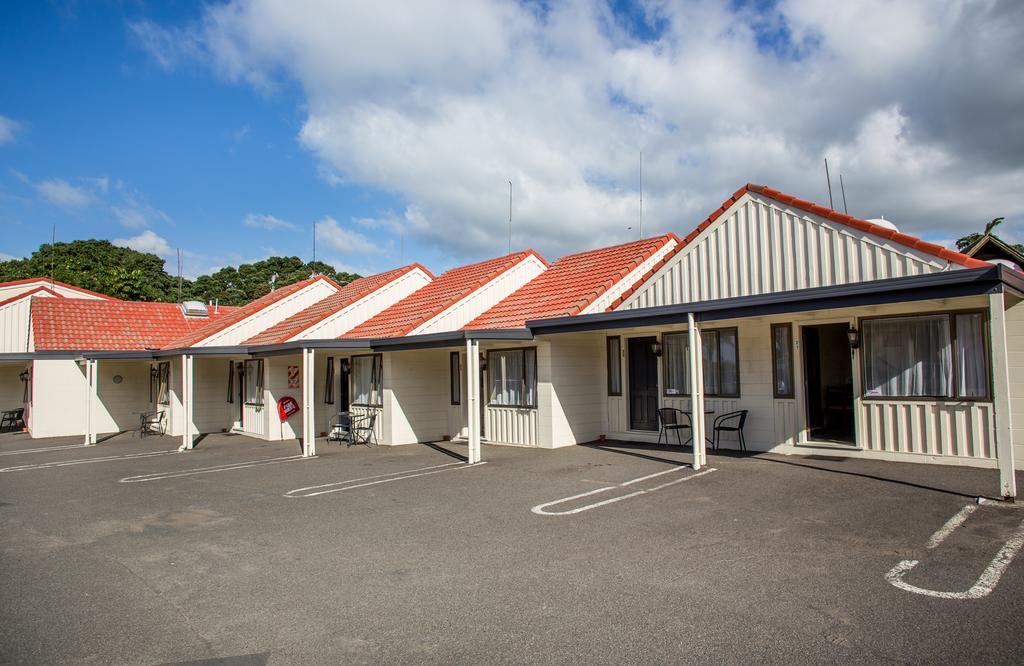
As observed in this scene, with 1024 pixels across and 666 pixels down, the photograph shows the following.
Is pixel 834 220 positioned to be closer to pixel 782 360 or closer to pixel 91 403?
pixel 782 360

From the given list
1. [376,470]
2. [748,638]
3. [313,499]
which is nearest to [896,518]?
[748,638]

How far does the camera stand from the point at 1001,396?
7066mm

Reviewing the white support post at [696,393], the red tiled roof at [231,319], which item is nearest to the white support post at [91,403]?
the red tiled roof at [231,319]

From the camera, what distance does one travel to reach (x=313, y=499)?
9.42 metres

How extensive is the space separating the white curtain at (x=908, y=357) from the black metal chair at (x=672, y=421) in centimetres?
328

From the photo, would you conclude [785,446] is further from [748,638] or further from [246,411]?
[246,411]

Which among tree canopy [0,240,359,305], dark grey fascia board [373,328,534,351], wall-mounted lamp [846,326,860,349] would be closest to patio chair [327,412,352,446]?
dark grey fascia board [373,328,534,351]

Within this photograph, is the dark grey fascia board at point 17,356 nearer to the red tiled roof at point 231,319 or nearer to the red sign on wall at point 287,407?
the red tiled roof at point 231,319

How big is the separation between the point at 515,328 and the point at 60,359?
1723 cm

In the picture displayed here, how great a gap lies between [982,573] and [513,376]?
33.2 ft

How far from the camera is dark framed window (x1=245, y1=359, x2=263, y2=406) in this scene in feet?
63.5

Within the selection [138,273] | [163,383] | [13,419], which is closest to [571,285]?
[163,383]

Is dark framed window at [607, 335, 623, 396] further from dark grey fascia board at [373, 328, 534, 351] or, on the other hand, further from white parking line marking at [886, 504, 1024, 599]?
white parking line marking at [886, 504, 1024, 599]

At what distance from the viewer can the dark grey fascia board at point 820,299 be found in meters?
7.32
